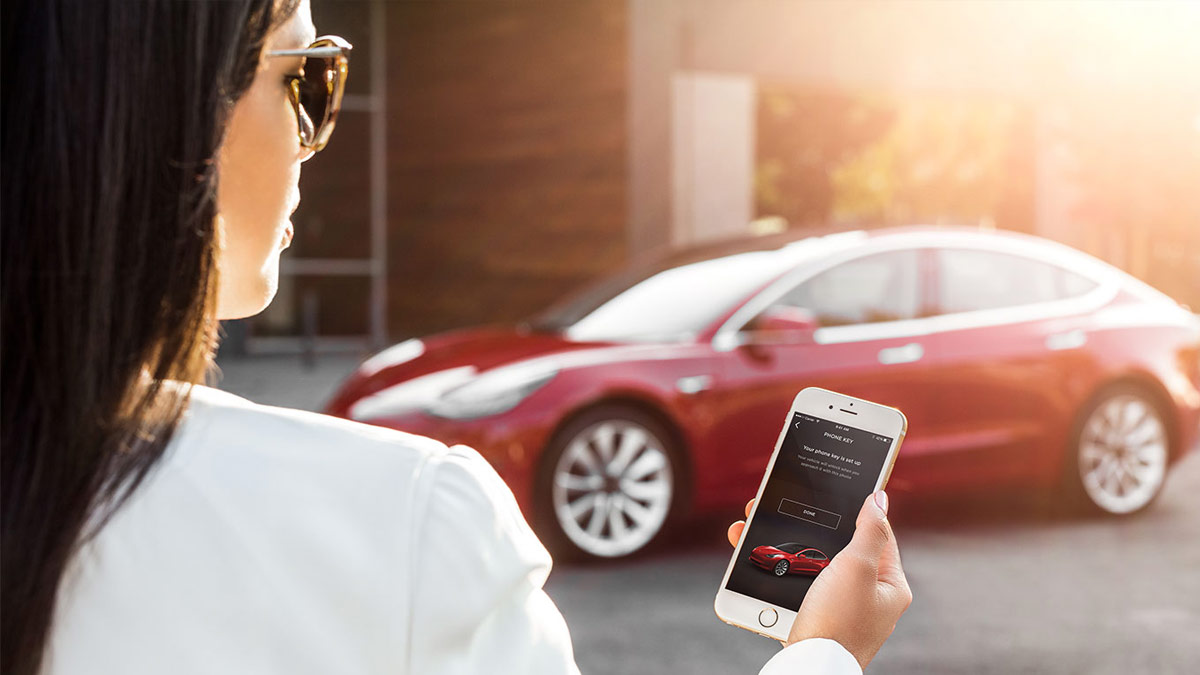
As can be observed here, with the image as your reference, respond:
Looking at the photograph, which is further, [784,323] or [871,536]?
[784,323]

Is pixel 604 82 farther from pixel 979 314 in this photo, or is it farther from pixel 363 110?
pixel 979 314

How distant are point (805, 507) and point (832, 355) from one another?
486cm

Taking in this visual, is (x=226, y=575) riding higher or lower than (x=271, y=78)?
lower

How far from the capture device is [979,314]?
696cm

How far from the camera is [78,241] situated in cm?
93

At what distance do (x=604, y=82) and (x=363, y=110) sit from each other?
562 cm

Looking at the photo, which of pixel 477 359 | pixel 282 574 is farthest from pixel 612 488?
pixel 282 574

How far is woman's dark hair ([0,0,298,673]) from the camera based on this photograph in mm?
917

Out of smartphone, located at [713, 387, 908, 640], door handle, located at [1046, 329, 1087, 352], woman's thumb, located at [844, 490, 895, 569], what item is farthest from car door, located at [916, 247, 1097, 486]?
woman's thumb, located at [844, 490, 895, 569]

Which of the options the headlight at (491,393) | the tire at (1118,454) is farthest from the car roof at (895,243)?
the headlight at (491,393)

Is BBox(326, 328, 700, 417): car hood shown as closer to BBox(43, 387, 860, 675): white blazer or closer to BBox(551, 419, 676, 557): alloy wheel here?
BBox(551, 419, 676, 557): alloy wheel

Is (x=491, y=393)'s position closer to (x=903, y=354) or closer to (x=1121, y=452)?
(x=903, y=354)

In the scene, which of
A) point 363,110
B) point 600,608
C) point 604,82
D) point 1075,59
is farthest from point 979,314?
point 363,110

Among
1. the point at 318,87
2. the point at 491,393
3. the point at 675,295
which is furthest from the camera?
the point at 675,295
